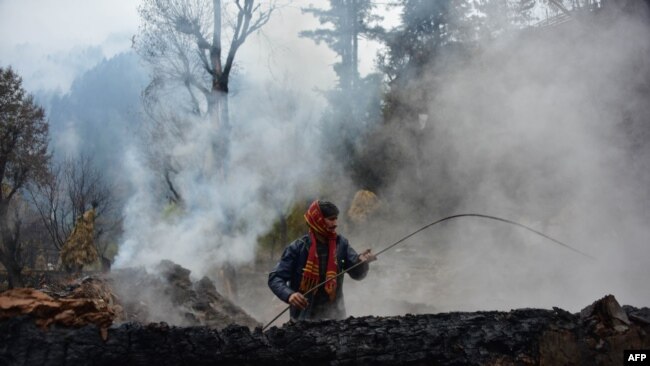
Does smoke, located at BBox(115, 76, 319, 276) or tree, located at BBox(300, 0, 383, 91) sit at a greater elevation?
tree, located at BBox(300, 0, 383, 91)

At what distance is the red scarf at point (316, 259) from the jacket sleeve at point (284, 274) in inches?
4.7

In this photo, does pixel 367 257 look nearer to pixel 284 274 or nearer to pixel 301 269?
pixel 301 269

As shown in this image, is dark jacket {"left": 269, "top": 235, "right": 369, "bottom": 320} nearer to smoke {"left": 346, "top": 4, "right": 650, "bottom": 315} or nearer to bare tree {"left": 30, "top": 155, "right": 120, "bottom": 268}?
smoke {"left": 346, "top": 4, "right": 650, "bottom": 315}

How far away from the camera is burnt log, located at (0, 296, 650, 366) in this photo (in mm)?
2318

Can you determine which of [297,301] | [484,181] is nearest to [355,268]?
[297,301]

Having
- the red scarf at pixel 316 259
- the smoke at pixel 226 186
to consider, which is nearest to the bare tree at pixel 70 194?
the smoke at pixel 226 186

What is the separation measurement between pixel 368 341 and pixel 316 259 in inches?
39.8

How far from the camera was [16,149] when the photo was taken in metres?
10.7

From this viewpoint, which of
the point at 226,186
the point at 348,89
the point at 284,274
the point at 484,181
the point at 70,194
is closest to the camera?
the point at 284,274

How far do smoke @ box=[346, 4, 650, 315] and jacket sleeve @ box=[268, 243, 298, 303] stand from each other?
4.55 metres

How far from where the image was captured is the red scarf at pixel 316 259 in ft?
11.1

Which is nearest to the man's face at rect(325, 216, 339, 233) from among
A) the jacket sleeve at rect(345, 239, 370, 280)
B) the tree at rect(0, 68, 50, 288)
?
the jacket sleeve at rect(345, 239, 370, 280)

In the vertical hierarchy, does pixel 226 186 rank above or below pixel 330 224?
above

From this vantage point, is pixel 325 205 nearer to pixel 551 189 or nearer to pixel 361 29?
pixel 551 189
